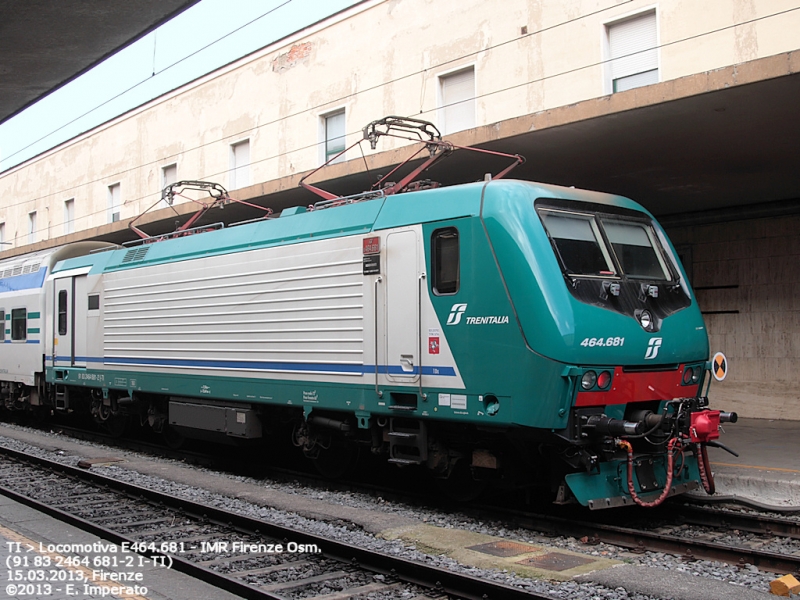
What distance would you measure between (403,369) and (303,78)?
38.3 feet

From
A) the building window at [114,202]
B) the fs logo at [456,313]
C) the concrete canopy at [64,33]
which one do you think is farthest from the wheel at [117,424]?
the building window at [114,202]

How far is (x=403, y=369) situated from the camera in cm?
828

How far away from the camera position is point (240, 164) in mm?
20234

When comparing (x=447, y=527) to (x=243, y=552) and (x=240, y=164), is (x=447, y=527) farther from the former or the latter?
(x=240, y=164)

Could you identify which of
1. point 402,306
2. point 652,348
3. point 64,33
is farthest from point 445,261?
point 64,33

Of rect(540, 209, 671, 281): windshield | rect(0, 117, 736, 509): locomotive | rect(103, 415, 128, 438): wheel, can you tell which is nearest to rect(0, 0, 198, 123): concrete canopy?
rect(0, 117, 736, 509): locomotive

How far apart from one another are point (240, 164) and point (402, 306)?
514 inches

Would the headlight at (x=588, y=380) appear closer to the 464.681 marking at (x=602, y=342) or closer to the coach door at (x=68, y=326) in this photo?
the 464.681 marking at (x=602, y=342)

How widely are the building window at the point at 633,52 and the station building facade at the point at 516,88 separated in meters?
0.02

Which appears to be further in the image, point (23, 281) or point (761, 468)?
point (23, 281)

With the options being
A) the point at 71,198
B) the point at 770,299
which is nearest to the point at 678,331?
the point at 770,299

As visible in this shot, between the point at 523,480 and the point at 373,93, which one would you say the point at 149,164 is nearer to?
the point at 373,93

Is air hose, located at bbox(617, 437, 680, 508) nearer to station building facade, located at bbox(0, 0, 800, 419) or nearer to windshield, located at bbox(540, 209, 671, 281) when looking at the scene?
windshield, located at bbox(540, 209, 671, 281)

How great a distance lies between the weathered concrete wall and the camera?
45.0 ft
